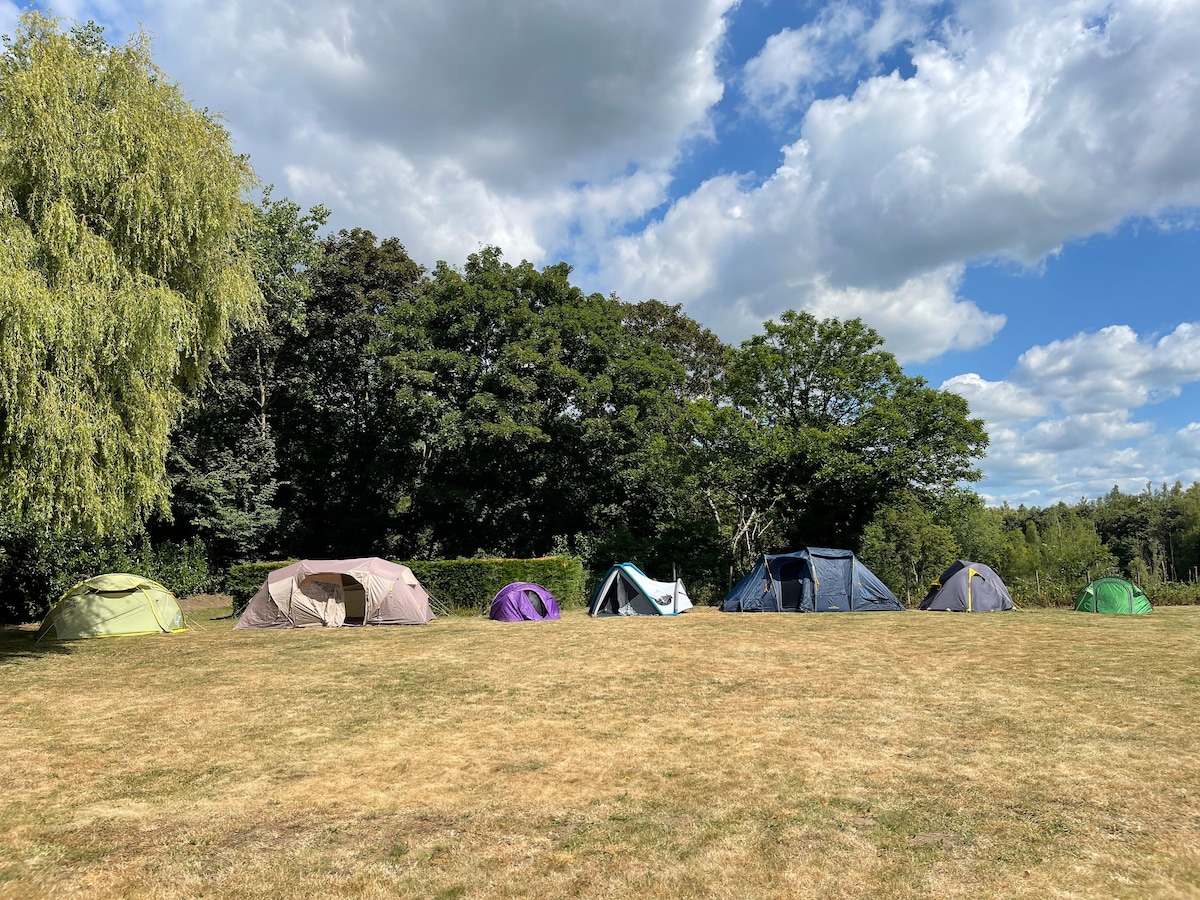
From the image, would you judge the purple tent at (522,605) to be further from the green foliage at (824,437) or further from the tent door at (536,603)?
the green foliage at (824,437)

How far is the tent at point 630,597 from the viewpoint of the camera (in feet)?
57.6

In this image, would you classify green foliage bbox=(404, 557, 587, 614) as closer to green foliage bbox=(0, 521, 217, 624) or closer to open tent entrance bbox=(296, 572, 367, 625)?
open tent entrance bbox=(296, 572, 367, 625)

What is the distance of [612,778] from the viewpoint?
5410mm

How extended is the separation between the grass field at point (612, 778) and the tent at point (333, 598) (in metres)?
5.53

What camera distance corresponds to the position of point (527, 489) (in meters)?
25.8

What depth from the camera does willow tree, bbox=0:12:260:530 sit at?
360 inches

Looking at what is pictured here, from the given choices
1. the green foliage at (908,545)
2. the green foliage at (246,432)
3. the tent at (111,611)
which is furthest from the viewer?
the green foliage at (246,432)

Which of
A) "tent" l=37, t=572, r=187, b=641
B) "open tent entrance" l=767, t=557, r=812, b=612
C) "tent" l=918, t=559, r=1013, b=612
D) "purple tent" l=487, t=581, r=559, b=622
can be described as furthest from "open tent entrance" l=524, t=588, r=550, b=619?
"tent" l=918, t=559, r=1013, b=612

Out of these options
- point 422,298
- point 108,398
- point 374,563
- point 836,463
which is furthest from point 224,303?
point 836,463

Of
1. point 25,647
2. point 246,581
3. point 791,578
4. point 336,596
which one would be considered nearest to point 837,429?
point 791,578

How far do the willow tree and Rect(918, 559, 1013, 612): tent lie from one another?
53.0ft

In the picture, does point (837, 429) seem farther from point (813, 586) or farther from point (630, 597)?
point (630, 597)

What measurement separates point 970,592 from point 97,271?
1791 centimetres

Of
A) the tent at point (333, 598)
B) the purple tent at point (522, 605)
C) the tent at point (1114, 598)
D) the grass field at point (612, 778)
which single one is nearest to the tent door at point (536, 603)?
the purple tent at point (522, 605)
